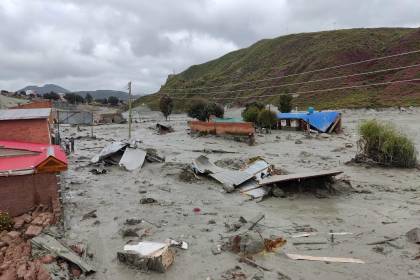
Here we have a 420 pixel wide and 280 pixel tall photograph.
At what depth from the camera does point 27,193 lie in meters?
12.0

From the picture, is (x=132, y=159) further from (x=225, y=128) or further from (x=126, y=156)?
(x=225, y=128)

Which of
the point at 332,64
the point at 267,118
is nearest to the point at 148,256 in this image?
the point at 267,118

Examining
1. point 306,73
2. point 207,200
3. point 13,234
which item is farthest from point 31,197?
point 306,73

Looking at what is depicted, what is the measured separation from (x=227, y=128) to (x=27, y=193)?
93.9 feet

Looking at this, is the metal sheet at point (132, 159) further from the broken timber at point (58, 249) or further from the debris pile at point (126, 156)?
the broken timber at point (58, 249)

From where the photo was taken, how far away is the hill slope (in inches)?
2429

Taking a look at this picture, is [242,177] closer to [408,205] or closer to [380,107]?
[408,205]

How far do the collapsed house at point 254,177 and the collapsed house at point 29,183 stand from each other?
7.34m

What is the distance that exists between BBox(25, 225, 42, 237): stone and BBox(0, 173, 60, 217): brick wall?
1.06 meters

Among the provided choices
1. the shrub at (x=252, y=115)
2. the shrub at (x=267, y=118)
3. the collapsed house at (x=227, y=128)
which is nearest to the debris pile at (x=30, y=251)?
the collapsed house at (x=227, y=128)

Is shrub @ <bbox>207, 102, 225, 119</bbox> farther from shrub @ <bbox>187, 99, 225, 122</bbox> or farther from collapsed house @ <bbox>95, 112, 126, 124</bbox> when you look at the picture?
collapsed house @ <bbox>95, 112, 126, 124</bbox>

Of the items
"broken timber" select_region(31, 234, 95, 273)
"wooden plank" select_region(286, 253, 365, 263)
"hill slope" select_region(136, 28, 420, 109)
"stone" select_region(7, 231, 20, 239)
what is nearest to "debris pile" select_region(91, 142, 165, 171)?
"stone" select_region(7, 231, 20, 239)

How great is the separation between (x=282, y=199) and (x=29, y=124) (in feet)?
31.5

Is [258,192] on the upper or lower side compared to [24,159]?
lower
